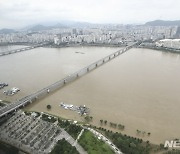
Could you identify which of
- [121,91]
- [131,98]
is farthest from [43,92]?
[131,98]

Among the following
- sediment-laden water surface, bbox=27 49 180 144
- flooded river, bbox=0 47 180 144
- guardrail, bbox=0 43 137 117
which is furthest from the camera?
guardrail, bbox=0 43 137 117

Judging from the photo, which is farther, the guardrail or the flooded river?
the guardrail

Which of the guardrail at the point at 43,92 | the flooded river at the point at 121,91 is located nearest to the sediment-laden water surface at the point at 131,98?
the flooded river at the point at 121,91

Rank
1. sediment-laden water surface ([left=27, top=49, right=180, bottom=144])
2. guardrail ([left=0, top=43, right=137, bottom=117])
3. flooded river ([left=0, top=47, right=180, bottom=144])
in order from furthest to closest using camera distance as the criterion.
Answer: guardrail ([left=0, top=43, right=137, bottom=117]), flooded river ([left=0, top=47, right=180, bottom=144]), sediment-laden water surface ([left=27, top=49, right=180, bottom=144])

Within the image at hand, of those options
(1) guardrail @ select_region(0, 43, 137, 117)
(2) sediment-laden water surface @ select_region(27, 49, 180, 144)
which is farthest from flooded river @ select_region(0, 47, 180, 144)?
(1) guardrail @ select_region(0, 43, 137, 117)

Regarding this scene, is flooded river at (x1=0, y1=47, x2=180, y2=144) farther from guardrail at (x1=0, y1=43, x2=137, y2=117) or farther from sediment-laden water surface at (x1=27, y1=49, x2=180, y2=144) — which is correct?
guardrail at (x1=0, y1=43, x2=137, y2=117)

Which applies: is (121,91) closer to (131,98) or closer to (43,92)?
(131,98)

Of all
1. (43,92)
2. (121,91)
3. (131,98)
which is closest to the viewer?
(131,98)

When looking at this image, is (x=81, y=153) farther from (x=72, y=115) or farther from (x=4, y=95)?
(x=4, y=95)

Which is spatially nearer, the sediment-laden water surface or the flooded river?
the sediment-laden water surface
